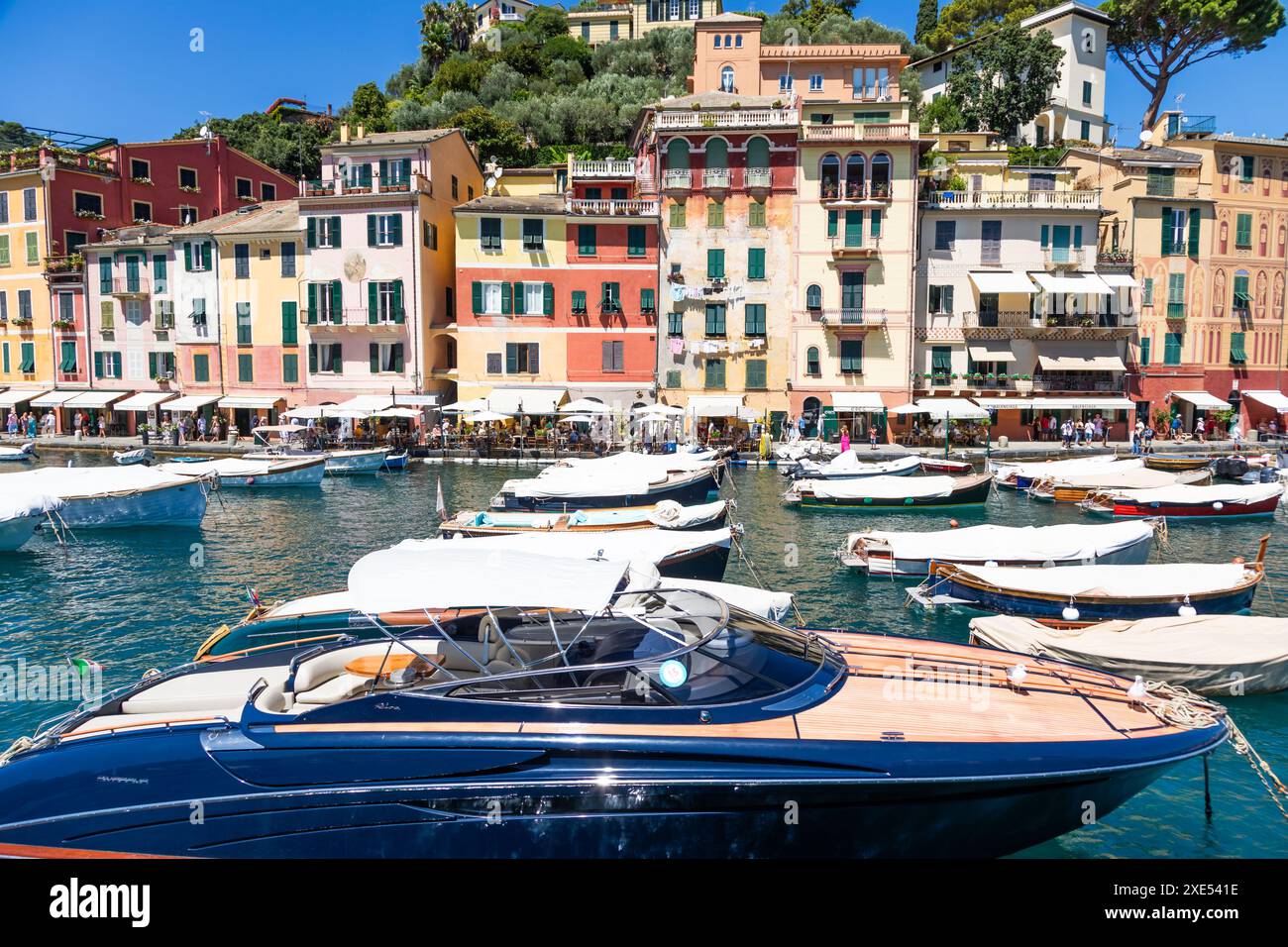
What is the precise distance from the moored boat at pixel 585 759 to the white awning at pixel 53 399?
176 feet

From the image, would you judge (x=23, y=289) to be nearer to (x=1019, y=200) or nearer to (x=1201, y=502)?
(x=1019, y=200)

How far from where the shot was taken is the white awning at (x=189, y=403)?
50.3m

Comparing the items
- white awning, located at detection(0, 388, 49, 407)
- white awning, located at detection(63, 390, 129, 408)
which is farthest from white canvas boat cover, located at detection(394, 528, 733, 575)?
white awning, located at detection(0, 388, 49, 407)

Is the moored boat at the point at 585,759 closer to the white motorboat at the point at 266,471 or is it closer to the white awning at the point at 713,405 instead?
the white motorboat at the point at 266,471

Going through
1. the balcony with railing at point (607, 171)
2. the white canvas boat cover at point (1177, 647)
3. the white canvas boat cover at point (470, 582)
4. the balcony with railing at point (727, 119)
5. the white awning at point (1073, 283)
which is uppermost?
the balcony with railing at point (727, 119)

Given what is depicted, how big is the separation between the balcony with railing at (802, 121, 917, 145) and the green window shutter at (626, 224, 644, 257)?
9.58 m

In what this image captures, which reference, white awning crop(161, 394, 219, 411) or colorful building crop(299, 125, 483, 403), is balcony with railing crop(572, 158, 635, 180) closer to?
colorful building crop(299, 125, 483, 403)

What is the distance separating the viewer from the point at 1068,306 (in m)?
48.9

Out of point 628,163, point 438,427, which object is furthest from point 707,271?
point 438,427

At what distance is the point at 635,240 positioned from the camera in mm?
48844

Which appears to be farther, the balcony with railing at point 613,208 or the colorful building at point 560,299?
the colorful building at point 560,299

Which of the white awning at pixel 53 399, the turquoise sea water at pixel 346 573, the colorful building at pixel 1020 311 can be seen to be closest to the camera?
the turquoise sea water at pixel 346 573

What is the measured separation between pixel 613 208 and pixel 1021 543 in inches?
1338

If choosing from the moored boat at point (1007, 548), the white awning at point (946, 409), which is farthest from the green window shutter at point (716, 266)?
the moored boat at point (1007, 548)
